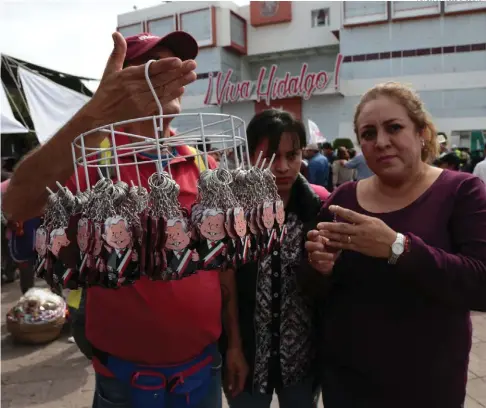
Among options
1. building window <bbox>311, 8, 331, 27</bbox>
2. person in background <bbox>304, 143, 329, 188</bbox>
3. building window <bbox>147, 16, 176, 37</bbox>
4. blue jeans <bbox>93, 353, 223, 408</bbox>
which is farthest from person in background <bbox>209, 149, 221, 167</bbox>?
building window <bbox>311, 8, 331, 27</bbox>

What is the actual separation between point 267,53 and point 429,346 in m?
25.6

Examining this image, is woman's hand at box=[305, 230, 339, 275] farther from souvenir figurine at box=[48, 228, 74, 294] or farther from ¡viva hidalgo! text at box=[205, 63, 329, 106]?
¡viva hidalgo! text at box=[205, 63, 329, 106]

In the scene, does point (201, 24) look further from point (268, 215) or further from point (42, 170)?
point (268, 215)

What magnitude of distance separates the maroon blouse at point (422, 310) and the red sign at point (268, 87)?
2154 centimetres

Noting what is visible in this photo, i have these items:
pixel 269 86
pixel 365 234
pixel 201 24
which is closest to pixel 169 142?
pixel 365 234

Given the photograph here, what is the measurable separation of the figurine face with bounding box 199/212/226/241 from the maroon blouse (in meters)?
0.59

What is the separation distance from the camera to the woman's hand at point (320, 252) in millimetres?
1230

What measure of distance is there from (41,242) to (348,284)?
0.94m

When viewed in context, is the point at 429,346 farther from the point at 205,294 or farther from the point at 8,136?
the point at 8,136

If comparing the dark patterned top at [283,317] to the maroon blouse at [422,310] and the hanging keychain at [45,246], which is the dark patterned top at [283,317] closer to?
the maroon blouse at [422,310]

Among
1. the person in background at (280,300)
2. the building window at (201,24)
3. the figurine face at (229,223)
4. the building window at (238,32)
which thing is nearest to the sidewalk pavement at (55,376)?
the person in background at (280,300)

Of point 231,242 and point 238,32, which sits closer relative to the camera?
point 231,242

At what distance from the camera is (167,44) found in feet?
3.79

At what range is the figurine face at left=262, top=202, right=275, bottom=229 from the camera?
0.91m
